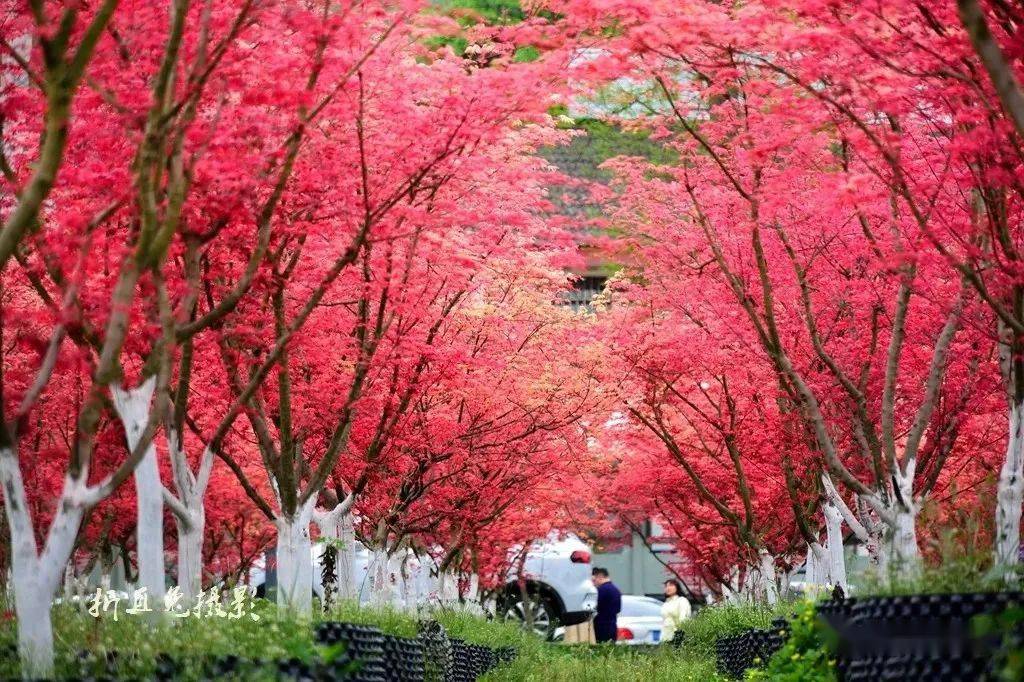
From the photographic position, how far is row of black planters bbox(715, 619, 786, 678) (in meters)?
16.4

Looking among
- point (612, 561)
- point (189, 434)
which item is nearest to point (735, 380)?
point (189, 434)

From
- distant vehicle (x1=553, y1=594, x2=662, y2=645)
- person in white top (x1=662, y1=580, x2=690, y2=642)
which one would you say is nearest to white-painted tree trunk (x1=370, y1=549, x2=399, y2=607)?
person in white top (x1=662, y1=580, x2=690, y2=642)

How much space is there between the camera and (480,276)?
21.6 metres

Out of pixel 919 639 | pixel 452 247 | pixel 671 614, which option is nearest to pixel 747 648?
pixel 452 247

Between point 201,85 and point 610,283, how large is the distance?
16796 mm

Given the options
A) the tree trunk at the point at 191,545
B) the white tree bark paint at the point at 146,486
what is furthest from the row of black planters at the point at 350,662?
the tree trunk at the point at 191,545

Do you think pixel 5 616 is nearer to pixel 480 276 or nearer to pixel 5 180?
pixel 5 180

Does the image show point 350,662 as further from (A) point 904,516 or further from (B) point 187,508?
(A) point 904,516

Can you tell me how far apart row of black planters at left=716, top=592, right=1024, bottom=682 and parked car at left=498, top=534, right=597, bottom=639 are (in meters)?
25.1

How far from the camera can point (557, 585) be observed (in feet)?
120

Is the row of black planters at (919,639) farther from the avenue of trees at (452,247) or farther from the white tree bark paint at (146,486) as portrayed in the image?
the white tree bark paint at (146,486)

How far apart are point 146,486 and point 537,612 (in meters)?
27.8

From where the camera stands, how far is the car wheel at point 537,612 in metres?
36.3

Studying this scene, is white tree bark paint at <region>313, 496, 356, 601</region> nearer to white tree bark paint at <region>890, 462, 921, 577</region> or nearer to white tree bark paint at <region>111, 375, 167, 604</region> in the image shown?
white tree bark paint at <region>111, 375, 167, 604</region>
